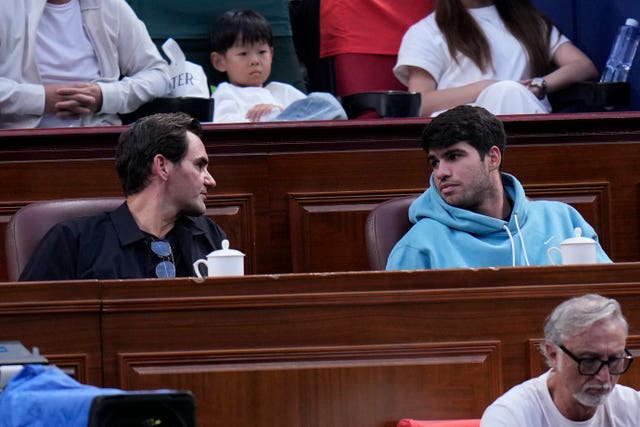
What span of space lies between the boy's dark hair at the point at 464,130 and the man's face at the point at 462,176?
0.02 m

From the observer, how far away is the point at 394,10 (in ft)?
19.3

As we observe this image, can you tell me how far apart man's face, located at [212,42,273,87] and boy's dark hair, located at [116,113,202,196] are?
4.30 feet

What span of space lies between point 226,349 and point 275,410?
164 mm

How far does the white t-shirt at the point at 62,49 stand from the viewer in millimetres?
5113

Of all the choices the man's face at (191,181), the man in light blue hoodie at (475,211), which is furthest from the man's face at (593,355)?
the man's face at (191,181)

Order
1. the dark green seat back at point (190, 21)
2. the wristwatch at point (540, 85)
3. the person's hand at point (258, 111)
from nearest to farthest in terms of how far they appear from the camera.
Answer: the person's hand at point (258, 111) < the wristwatch at point (540, 85) < the dark green seat back at point (190, 21)

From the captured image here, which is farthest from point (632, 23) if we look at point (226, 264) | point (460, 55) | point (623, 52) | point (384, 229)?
point (226, 264)

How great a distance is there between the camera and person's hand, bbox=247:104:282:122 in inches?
208

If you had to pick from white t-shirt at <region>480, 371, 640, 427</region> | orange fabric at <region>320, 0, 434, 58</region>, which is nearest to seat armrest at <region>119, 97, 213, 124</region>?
orange fabric at <region>320, 0, 434, 58</region>

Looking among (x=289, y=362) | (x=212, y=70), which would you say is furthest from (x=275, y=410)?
(x=212, y=70)

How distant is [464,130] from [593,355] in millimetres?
1195

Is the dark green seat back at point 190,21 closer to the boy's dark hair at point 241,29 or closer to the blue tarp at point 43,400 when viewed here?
the boy's dark hair at point 241,29

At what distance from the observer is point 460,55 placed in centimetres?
556

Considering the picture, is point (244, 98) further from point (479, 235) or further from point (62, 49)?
point (479, 235)
